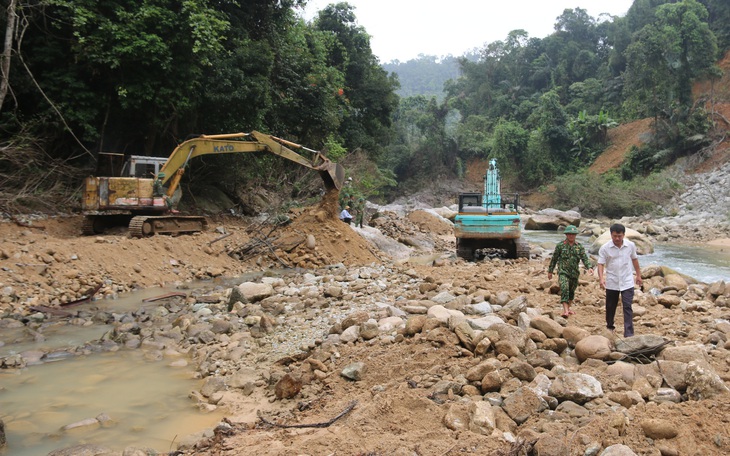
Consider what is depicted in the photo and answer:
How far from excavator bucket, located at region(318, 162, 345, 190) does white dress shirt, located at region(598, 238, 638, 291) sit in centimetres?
809

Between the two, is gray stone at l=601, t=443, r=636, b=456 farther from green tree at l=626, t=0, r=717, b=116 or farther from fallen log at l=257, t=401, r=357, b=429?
green tree at l=626, t=0, r=717, b=116

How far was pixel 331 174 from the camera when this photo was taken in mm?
12711

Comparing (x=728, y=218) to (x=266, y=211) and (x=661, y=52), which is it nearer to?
(x=661, y=52)

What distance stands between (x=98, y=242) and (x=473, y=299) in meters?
8.13

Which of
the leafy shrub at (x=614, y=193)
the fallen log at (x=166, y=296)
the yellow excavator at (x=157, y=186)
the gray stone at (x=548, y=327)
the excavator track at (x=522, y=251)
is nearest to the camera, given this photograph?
the gray stone at (x=548, y=327)

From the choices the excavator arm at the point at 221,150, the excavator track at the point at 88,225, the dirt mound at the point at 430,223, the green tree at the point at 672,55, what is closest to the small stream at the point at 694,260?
the dirt mound at the point at 430,223

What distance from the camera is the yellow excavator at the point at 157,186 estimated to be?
38.9 feet

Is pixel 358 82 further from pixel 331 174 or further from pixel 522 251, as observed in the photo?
pixel 522 251

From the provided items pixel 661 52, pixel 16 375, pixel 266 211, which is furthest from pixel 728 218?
pixel 16 375

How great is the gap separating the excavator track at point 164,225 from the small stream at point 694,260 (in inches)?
471

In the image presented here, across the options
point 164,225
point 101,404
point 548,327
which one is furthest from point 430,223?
point 101,404

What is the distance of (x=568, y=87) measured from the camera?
1964 inches

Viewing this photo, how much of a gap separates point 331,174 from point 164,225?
4350mm

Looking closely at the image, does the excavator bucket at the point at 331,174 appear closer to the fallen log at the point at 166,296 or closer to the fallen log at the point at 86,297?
the fallen log at the point at 166,296
